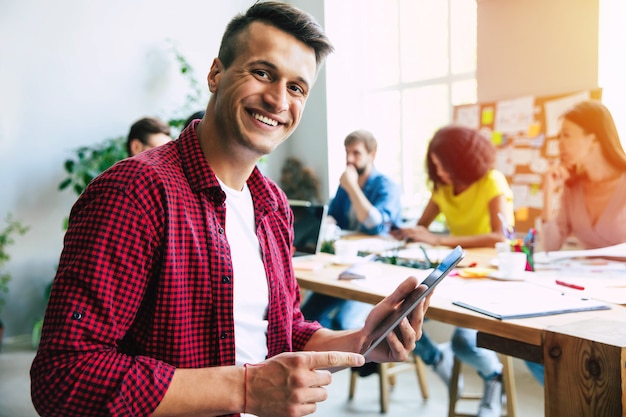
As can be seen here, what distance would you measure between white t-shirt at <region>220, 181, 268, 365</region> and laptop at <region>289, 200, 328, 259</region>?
1.48 metres

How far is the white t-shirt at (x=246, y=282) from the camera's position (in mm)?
1126

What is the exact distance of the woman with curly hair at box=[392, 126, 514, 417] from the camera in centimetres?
282

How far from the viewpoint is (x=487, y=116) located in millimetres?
3977

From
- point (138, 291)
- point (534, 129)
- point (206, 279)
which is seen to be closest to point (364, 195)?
point (534, 129)

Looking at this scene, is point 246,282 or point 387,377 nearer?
point 246,282

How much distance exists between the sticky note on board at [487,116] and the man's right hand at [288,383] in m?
3.34

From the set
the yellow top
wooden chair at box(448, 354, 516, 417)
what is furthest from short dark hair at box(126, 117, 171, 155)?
wooden chair at box(448, 354, 516, 417)

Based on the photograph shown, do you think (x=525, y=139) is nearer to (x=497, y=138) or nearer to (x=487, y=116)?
(x=497, y=138)

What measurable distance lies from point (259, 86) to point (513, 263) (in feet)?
3.89

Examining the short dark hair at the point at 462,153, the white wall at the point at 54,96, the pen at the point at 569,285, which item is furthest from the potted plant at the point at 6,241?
the pen at the point at 569,285

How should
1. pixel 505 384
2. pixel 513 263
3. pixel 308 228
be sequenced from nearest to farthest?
1. pixel 513 263
2. pixel 505 384
3. pixel 308 228

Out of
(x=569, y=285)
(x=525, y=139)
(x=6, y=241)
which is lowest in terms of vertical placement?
(x=6, y=241)

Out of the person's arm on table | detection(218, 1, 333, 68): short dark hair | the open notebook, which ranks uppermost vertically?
detection(218, 1, 333, 68): short dark hair

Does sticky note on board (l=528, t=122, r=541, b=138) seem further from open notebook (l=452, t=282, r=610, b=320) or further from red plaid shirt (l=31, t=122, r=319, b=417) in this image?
red plaid shirt (l=31, t=122, r=319, b=417)
